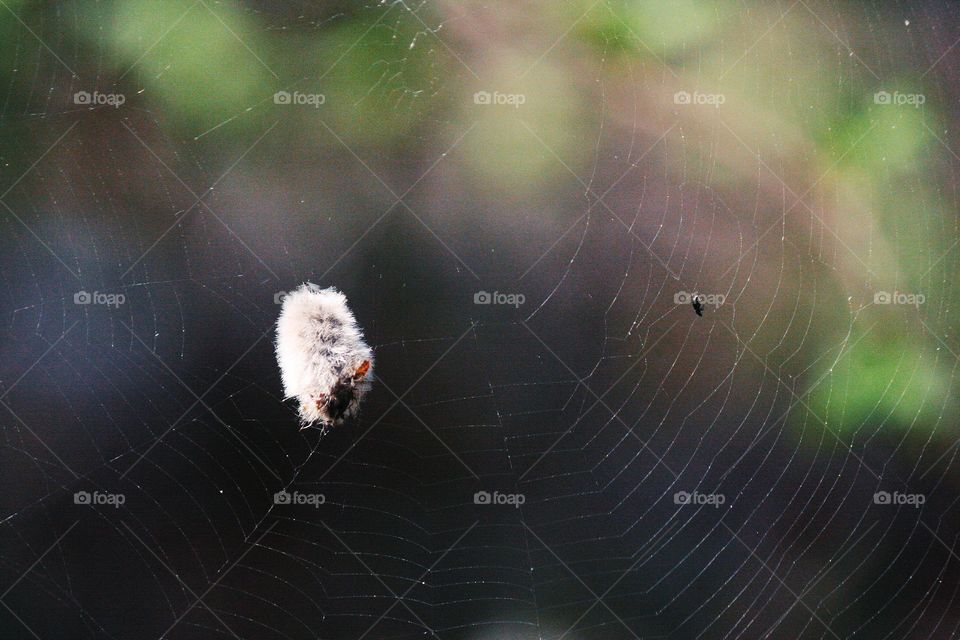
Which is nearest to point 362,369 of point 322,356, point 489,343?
point 322,356

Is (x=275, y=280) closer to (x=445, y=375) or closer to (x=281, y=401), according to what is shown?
(x=281, y=401)

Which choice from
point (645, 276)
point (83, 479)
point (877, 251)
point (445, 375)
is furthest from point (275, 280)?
point (877, 251)

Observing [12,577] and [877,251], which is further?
[877,251]

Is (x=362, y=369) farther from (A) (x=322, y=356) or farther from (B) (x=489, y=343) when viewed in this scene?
(B) (x=489, y=343)
